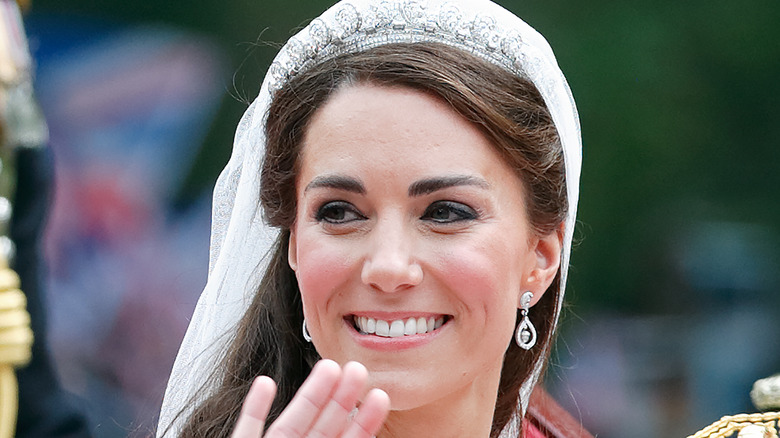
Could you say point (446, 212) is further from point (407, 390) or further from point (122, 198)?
point (122, 198)

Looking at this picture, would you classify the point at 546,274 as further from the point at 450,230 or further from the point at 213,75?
the point at 213,75

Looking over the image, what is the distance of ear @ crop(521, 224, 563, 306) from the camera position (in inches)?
86.6

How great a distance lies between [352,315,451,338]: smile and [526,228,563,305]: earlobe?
11.1 inches

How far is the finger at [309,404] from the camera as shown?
1.48 m

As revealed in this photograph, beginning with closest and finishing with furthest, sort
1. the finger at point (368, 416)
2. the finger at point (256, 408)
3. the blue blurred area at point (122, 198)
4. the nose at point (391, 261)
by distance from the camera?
the finger at point (256, 408) < the finger at point (368, 416) < the nose at point (391, 261) < the blue blurred area at point (122, 198)

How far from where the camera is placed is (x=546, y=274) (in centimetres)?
223

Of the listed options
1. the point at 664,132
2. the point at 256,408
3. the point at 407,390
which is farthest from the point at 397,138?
the point at 664,132

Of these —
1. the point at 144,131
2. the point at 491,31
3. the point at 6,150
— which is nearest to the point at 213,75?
the point at 144,131

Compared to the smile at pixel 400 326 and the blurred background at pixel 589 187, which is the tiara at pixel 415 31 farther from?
the blurred background at pixel 589 187

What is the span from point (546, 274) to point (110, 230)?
242 cm

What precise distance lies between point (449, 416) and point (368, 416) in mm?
629

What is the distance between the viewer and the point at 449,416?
2.13 metres

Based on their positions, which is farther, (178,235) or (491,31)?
(178,235)

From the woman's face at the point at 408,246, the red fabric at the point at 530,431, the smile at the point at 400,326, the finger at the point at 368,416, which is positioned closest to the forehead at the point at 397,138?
the woman's face at the point at 408,246
